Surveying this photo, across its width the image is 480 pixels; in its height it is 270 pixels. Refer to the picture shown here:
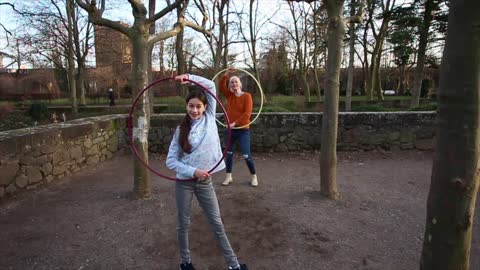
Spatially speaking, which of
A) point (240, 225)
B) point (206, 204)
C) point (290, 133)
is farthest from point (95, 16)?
point (290, 133)

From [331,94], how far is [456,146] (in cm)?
276

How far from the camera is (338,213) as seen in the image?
4047mm

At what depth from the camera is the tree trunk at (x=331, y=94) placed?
4.24 m

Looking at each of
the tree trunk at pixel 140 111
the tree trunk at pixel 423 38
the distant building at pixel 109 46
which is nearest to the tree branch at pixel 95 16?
the tree trunk at pixel 140 111

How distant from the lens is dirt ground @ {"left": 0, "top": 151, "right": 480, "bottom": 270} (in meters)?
3.00

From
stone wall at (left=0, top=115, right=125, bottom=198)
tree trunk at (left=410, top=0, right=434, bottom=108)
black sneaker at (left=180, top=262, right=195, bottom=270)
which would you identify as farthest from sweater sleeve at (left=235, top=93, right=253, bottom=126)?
tree trunk at (left=410, top=0, right=434, bottom=108)

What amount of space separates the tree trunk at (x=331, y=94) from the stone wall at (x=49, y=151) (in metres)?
4.37

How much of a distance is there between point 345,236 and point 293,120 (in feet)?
14.3

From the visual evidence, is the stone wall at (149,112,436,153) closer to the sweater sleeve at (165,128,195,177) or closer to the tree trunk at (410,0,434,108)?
the sweater sleeve at (165,128,195,177)

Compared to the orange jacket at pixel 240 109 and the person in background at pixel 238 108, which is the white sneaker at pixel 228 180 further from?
the orange jacket at pixel 240 109

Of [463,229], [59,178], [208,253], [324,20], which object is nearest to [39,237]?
[208,253]

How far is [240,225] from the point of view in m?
3.70

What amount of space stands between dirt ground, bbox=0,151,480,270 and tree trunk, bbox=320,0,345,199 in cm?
29

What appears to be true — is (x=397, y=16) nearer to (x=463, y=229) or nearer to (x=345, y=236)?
(x=345, y=236)
